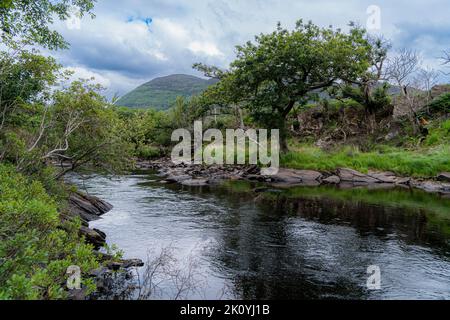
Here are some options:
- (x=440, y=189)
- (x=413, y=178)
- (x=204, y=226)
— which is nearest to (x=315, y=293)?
(x=204, y=226)

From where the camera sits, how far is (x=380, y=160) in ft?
125

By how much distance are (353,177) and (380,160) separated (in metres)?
3.85

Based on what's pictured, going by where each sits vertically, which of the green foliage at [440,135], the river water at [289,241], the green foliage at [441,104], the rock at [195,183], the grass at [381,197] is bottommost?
the river water at [289,241]

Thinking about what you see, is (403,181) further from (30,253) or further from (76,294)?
(30,253)

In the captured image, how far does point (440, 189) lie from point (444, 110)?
17.3m

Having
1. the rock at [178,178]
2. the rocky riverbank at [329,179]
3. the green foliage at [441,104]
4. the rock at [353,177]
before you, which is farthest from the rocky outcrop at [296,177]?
the green foliage at [441,104]

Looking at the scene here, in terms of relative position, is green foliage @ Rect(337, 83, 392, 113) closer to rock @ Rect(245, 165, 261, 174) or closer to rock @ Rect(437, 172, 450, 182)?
rock @ Rect(245, 165, 261, 174)

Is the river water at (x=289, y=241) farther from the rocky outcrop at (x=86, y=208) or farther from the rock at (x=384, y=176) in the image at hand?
the rock at (x=384, y=176)

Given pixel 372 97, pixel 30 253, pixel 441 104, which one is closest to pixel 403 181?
pixel 441 104

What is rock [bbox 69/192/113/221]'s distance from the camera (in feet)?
64.7

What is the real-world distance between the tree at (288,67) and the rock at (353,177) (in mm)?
7784

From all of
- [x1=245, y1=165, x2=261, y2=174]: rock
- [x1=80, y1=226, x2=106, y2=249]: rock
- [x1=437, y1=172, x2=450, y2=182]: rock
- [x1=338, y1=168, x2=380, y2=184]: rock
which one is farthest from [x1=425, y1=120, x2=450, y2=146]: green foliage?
[x1=80, y1=226, x2=106, y2=249]: rock

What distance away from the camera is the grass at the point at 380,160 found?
3506 centimetres
